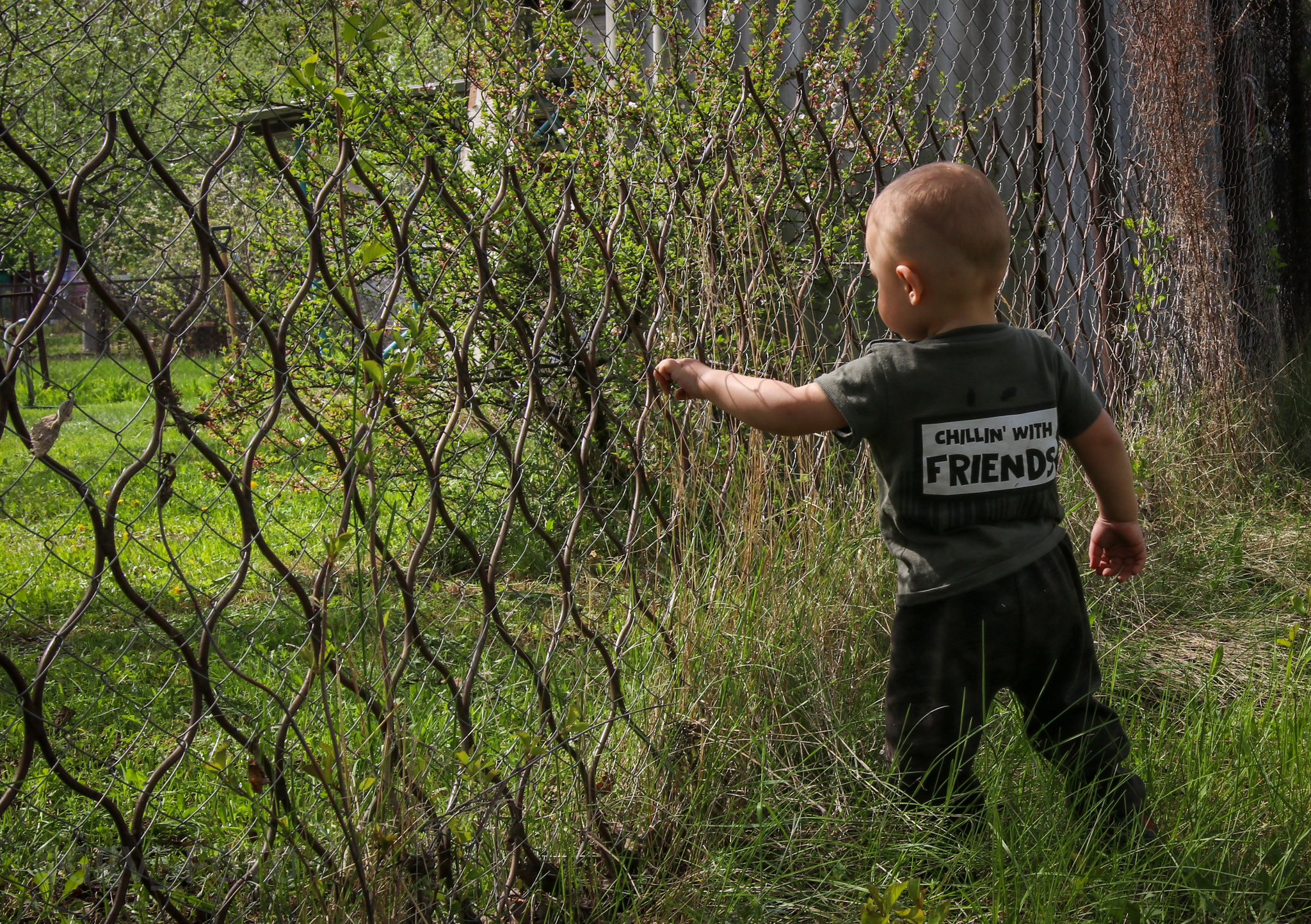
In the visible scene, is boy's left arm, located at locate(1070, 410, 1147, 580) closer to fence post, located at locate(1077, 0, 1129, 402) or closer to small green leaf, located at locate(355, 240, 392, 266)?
small green leaf, located at locate(355, 240, 392, 266)

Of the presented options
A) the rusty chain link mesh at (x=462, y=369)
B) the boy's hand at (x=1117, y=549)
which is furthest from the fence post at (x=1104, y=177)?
the boy's hand at (x=1117, y=549)

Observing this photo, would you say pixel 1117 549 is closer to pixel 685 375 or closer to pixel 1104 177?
pixel 685 375

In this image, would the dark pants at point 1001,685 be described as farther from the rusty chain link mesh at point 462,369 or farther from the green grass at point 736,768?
the rusty chain link mesh at point 462,369

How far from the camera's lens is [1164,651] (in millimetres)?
2658

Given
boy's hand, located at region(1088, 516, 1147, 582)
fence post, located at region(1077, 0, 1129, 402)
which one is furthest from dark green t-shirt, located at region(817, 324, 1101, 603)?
fence post, located at region(1077, 0, 1129, 402)

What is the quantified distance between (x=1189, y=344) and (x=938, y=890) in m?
3.36

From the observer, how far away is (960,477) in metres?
1.71

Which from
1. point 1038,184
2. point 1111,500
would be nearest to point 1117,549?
point 1111,500

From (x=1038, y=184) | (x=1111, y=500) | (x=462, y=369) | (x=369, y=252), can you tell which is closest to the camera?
(x=369, y=252)

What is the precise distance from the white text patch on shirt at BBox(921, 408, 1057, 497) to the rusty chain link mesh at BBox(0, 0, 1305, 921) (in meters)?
0.58

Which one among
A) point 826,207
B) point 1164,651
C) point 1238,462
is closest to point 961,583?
point 1164,651

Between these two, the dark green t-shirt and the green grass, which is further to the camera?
the dark green t-shirt

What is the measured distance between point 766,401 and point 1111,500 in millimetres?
730

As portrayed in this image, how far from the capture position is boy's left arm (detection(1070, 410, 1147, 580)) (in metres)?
1.89
